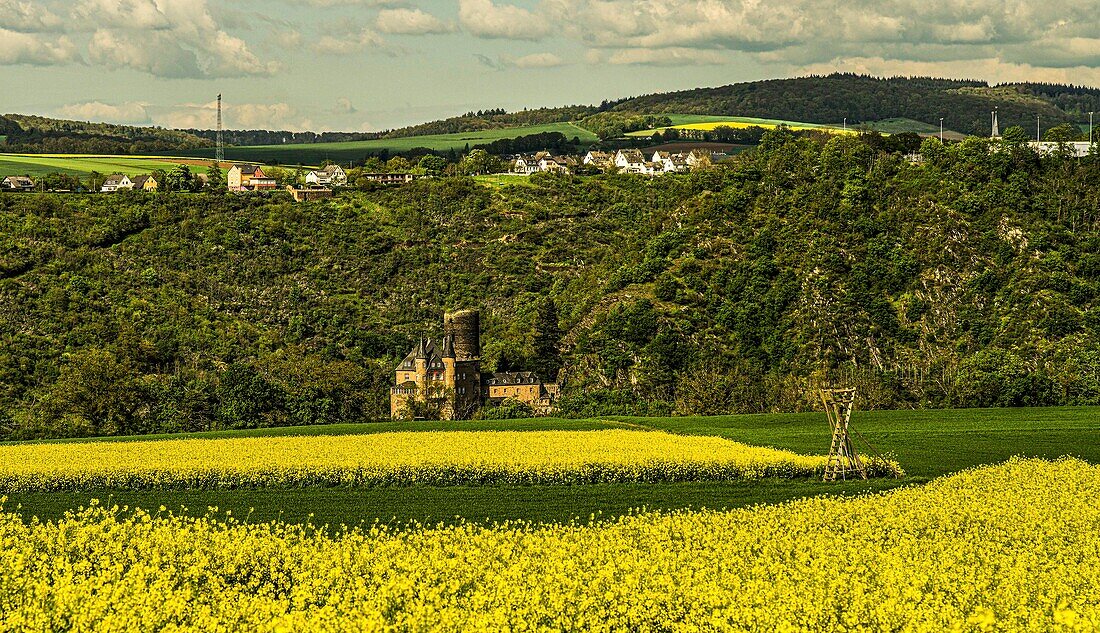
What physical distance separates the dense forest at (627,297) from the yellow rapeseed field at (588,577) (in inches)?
1821

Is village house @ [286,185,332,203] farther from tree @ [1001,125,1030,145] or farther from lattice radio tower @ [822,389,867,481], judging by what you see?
lattice radio tower @ [822,389,867,481]

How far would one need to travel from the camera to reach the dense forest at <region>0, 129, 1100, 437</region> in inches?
2945

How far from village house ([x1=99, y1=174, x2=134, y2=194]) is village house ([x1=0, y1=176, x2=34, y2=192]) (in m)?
8.30

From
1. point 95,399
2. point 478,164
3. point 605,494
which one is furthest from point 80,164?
point 605,494

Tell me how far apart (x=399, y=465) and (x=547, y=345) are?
177 feet

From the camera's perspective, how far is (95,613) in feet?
53.6

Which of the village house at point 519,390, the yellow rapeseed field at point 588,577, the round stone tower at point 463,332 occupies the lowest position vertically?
the village house at point 519,390

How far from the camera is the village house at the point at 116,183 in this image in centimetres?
14088

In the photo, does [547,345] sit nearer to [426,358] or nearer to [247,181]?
[426,358]

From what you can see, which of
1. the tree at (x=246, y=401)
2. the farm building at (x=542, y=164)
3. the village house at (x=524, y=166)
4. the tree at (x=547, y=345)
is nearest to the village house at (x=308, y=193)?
the farm building at (x=542, y=164)

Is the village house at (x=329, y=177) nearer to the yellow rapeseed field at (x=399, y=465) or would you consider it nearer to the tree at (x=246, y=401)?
the tree at (x=246, y=401)

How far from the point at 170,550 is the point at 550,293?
90.3 m

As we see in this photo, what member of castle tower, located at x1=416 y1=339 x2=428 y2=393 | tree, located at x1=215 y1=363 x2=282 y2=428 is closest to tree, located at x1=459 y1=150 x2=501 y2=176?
castle tower, located at x1=416 y1=339 x2=428 y2=393

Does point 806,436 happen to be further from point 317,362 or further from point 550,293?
point 550,293
